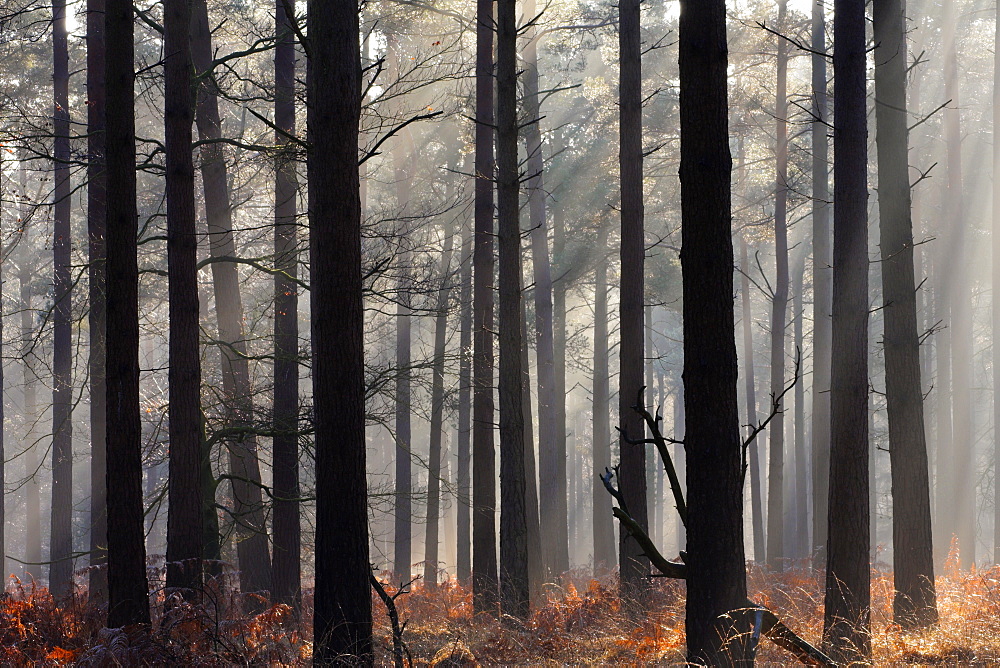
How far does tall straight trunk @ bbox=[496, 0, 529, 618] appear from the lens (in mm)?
Result: 11273

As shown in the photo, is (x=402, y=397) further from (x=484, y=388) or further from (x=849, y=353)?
(x=849, y=353)

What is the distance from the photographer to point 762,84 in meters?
23.1

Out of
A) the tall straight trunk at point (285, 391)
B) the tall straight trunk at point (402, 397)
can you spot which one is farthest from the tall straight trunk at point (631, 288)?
the tall straight trunk at point (402, 397)

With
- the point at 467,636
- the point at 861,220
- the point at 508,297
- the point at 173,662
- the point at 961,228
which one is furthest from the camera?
the point at 961,228

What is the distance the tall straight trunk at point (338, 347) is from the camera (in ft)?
21.9

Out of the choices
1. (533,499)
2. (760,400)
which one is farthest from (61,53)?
(760,400)

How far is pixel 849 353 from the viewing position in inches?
324

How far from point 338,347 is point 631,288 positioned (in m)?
6.24

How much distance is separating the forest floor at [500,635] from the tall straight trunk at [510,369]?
64cm

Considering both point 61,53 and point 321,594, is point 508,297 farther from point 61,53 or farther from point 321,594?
point 61,53

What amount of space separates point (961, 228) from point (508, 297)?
16807 mm

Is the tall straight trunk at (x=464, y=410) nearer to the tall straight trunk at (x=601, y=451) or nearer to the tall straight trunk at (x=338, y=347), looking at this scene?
the tall straight trunk at (x=601, y=451)

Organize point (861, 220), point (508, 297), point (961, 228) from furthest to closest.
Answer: point (961, 228) < point (508, 297) < point (861, 220)

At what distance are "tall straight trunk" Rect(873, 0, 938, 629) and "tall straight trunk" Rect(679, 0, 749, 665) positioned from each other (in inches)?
199
